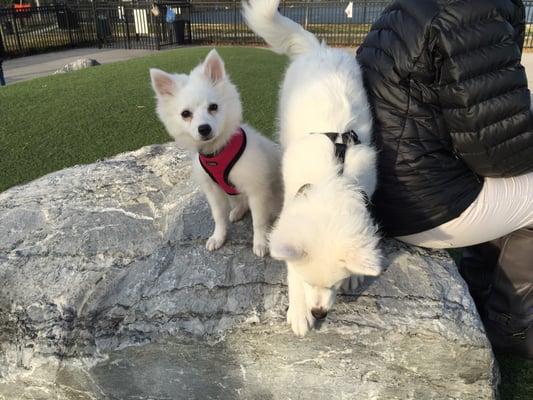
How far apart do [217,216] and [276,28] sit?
140 cm

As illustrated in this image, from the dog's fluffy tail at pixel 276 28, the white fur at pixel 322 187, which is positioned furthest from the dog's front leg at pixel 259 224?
the dog's fluffy tail at pixel 276 28

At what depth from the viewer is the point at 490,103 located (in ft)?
6.61

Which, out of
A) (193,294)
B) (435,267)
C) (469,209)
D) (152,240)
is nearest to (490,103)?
(469,209)

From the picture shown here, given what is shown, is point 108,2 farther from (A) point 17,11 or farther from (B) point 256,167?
(B) point 256,167

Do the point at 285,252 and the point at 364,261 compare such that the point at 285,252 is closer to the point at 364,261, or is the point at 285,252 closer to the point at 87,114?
the point at 364,261

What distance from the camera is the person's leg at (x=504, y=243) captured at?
2.36 m

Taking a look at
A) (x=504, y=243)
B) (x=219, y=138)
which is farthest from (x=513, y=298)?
(x=219, y=138)

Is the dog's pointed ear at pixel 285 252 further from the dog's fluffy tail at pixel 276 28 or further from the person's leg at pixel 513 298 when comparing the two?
the dog's fluffy tail at pixel 276 28

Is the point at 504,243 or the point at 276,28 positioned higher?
the point at 276,28

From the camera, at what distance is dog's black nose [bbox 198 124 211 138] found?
261cm

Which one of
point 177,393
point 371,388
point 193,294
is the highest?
point 193,294

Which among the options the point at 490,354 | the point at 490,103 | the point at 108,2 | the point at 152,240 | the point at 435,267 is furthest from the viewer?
the point at 108,2

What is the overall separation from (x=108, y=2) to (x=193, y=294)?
62.9 ft

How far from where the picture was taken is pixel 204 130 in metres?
2.61
